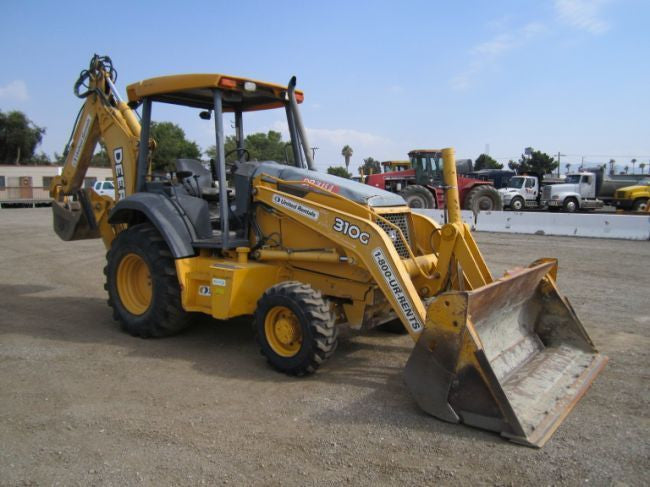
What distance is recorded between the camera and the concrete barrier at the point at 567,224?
1441 cm

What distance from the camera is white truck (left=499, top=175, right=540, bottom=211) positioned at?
2705 cm

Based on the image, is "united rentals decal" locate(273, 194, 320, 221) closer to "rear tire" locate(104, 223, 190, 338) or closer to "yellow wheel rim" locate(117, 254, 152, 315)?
"rear tire" locate(104, 223, 190, 338)

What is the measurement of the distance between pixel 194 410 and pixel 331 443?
1.14m

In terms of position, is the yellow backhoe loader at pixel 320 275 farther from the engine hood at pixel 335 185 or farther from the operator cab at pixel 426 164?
the operator cab at pixel 426 164

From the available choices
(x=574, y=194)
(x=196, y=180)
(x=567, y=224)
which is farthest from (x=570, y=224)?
(x=196, y=180)

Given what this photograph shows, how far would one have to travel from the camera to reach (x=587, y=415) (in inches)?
149

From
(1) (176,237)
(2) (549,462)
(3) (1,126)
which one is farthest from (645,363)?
(3) (1,126)

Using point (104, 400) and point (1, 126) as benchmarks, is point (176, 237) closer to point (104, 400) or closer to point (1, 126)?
point (104, 400)

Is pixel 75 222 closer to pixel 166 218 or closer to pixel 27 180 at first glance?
pixel 166 218

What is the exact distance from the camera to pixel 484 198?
70.9 ft

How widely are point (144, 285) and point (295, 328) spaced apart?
2428mm

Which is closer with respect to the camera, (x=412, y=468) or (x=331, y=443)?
(x=412, y=468)

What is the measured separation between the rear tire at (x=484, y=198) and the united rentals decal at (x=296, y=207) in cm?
1736

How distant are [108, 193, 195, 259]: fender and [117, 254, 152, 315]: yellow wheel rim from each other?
24.2 inches
